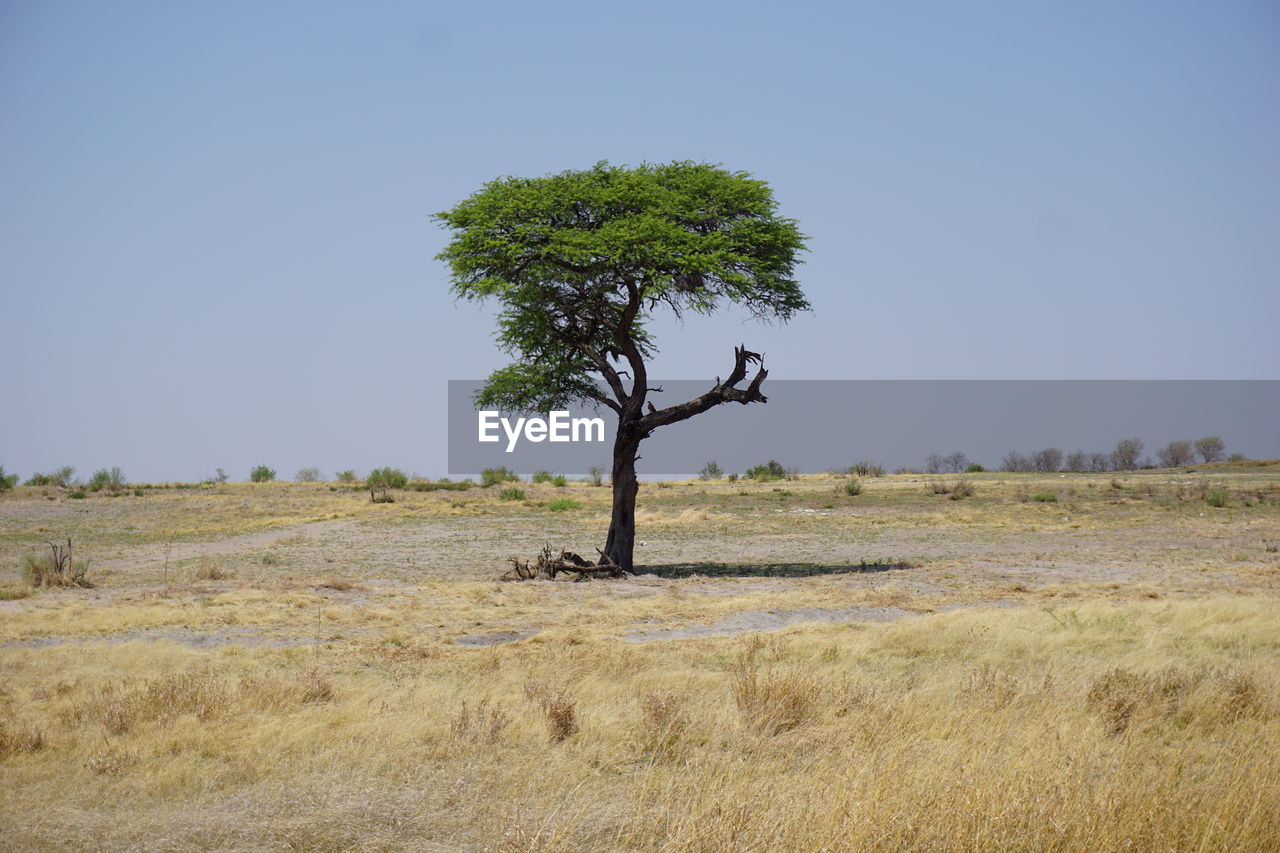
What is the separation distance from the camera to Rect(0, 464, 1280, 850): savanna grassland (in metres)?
6.33

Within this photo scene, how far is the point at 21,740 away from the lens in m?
8.36

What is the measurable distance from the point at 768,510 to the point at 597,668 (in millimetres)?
37410

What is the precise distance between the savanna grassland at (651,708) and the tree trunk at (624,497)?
1.43 m

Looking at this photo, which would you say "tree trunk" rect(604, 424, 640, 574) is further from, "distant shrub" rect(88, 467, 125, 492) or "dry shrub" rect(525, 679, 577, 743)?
"distant shrub" rect(88, 467, 125, 492)

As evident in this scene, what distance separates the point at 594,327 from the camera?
26.9 metres

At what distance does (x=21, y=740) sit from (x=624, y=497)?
704 inches

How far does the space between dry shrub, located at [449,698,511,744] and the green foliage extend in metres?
15.4

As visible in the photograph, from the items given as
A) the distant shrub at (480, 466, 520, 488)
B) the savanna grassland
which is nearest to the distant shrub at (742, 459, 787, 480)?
the distant shrub at (480, 466, 520, 488)

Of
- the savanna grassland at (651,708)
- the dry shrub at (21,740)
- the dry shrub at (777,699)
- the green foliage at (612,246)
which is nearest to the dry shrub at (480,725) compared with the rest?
the savanna grassland at (651,708)

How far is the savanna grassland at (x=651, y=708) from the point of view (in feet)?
20.8

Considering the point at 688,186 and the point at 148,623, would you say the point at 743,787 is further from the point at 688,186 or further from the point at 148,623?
the point at 688,186

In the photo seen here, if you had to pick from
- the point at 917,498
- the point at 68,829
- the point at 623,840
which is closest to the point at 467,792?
the point at 623,840

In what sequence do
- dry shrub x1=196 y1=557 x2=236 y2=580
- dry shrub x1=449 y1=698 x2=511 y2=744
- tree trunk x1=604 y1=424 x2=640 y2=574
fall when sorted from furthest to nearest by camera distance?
tree trunk x1=604 y1=424 x2=640 y2=574 → dry shrub x1=196 y1=557 x2=236 y2=580 → dry shrub x1=449 y1=698 x2=511 y2=744

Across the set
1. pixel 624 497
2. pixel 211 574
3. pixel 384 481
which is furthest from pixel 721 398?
pixel 384 481
